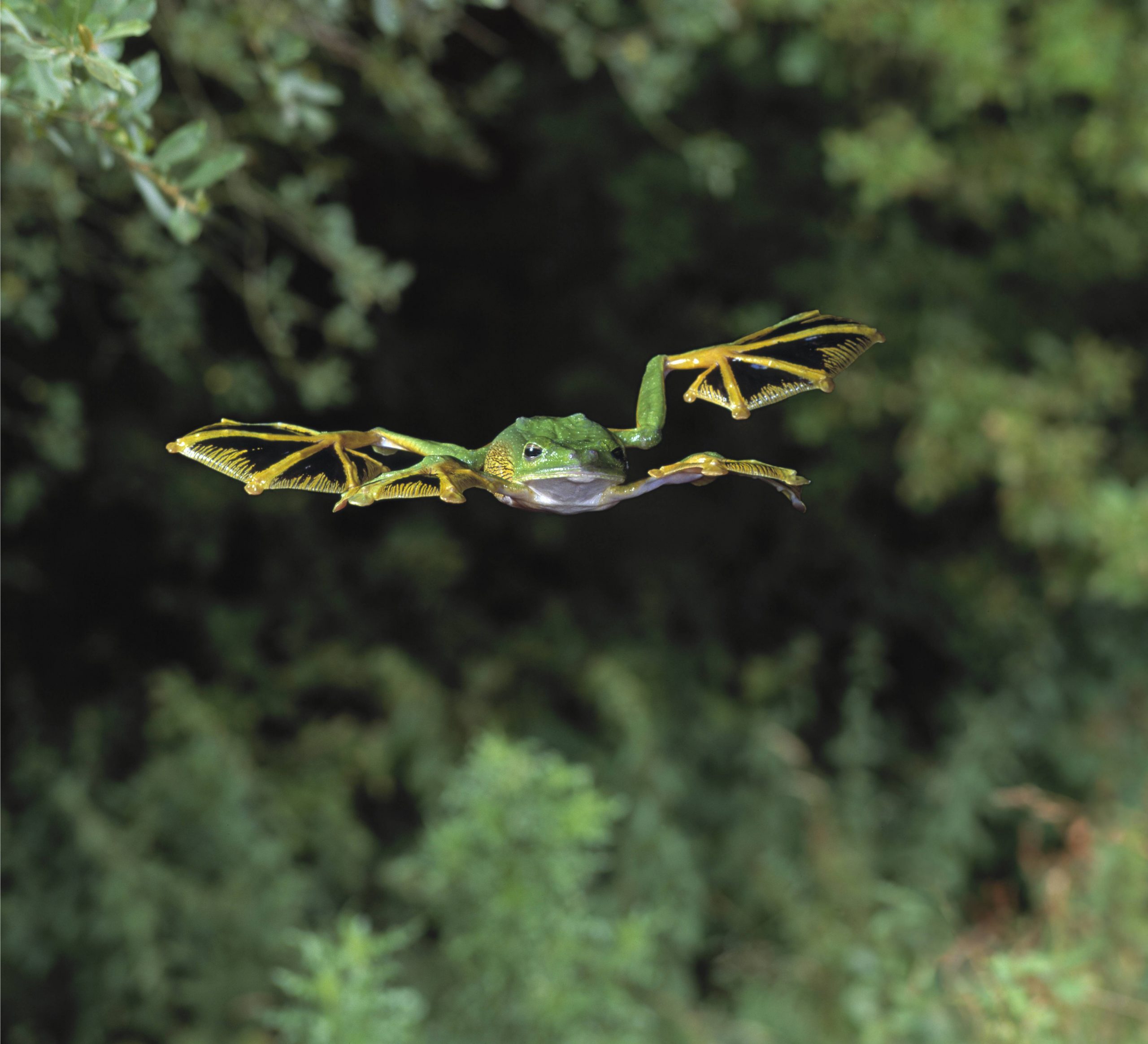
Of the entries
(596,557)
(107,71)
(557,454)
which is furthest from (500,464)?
(596,557)

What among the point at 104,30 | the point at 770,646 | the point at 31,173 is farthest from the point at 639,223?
the point at 104,30

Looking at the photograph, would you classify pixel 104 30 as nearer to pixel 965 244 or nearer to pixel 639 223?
pixel 639 223

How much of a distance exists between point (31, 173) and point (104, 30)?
2.65ft

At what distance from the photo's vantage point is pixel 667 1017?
178 cm

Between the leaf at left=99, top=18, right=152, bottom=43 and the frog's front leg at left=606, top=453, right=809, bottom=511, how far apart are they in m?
0.33

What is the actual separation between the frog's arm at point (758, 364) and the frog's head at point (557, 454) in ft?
0.10

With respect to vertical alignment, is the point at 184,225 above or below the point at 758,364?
above

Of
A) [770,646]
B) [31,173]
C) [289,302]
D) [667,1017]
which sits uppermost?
[770,646]

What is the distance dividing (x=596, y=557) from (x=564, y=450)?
2.59 meters

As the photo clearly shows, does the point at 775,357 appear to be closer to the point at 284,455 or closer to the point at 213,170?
the point at 284,455

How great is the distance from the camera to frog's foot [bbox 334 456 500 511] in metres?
0.25

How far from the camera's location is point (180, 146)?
55 centimetres

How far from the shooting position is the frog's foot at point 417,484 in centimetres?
25

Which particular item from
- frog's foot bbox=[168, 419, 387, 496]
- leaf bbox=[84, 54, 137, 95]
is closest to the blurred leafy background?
leaf bbox=[84, 54, 137, 95]
